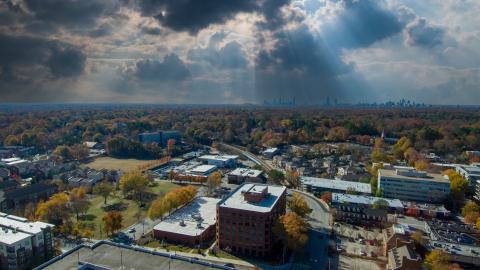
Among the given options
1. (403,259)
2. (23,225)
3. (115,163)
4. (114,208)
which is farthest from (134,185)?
(403,259)

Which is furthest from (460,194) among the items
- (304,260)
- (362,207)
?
(304,260)

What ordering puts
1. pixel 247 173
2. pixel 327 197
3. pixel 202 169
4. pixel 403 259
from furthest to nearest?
pixel 202 169 → pixel 247 173 → pixel 327 197 → pixel 403 259

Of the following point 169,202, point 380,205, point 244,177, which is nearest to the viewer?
point 169,202

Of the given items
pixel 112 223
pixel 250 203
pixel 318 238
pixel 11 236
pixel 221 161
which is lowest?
pixel 318 238

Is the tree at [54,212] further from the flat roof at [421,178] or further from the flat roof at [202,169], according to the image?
the flat roof at [421,178]

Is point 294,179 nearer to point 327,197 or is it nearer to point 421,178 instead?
point 327,197

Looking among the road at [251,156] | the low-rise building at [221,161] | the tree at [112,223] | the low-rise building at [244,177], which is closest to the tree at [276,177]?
the low-rise building at [244,177]
